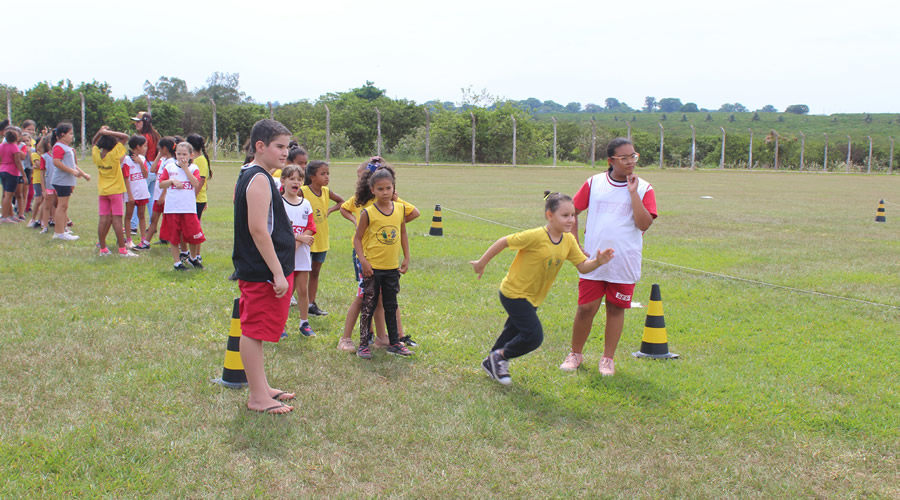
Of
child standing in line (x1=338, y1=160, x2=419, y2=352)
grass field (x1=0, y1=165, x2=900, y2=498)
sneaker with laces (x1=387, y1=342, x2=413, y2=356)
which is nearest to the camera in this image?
grass field (x1=0, y1=165, x2=900, y2=498)

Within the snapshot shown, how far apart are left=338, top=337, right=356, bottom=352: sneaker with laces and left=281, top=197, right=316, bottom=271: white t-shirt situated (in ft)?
2.83

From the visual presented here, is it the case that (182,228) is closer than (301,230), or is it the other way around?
(301,230)

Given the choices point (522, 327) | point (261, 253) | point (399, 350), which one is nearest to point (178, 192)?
point (399, 350)

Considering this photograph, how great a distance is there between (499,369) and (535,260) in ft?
3.01

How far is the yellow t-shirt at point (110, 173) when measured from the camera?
31.4 ft

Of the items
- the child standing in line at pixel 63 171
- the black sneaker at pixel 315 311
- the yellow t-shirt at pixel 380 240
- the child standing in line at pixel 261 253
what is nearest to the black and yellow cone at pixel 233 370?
the child standing in line at pixel 261 253

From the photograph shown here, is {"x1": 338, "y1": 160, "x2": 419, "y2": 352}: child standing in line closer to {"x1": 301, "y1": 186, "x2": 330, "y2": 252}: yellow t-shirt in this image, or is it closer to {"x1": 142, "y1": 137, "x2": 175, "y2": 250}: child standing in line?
{"x1": 301, "y1": 186, "x2": 330, "y2": 252}: yellow t-shirt

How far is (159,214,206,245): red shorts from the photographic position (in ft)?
29.5

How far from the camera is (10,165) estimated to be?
12.7 m

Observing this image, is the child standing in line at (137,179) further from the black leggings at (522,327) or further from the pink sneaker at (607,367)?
the pink sneaker at (607,367)

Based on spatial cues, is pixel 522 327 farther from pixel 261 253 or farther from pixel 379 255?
pixel 261 253

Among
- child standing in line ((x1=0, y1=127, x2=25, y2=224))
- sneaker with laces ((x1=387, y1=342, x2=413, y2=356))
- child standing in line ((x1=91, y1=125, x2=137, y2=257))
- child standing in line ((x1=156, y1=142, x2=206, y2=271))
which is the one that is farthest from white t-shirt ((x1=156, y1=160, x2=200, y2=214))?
child standing in line ((x1=0, y1=127, x2=25, y2=224))

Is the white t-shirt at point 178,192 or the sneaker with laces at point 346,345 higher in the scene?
the white t-shirt at point 178,192

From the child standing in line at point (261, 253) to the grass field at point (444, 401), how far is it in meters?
0.33
